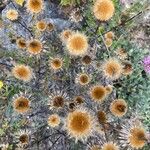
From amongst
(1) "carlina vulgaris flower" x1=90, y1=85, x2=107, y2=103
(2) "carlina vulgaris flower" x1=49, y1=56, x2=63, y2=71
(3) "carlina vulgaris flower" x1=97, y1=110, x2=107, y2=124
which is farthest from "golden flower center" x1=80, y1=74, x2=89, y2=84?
(3) "carlina vulgaris flower" x1=97, y1=110, x2=107, y2=124

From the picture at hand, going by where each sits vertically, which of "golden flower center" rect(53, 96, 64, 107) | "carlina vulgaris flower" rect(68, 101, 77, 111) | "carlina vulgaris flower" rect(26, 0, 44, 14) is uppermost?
"carlina vulgaris flower" rect(26, 0, 44, 14)

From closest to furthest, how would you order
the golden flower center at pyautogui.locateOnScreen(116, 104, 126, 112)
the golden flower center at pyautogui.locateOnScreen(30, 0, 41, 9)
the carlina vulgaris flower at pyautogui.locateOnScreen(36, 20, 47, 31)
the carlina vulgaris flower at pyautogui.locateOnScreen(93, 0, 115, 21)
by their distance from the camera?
the golden flower center at pyautogui.locateOnScreen(116, 104, 126, 112) < the carlina vulgaris flower at pyautogui.locateOnScreen(93, 0, 115, 21) < the golden flower center at pyautogui.locateOnScreen(30, 0, 41, 9) < the carlina vulgaris flower at pyautogui.locateOnScreen(36, 20, 47, 31)

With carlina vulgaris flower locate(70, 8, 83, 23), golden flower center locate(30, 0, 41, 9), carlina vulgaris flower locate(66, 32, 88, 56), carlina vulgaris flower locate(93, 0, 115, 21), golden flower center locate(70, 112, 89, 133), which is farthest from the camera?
carlina vulgaris flower locate(70, 8, 83, 23)

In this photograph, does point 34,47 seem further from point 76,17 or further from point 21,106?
point 76,17

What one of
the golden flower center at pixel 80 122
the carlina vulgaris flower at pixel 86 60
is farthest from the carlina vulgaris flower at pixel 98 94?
the golden flower center at pixel 80 122

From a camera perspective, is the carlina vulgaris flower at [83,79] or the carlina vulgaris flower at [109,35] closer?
the carlina vulgaris flower at [83,79]

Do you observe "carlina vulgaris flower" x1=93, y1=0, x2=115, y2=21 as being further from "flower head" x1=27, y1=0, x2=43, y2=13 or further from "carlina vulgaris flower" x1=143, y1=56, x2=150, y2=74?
"carlina vulgaris flower" x1=143, y1=56, x2=150, y2=74

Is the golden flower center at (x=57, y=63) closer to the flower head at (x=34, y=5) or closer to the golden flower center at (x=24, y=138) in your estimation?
the flower head at (x=34, y=5)

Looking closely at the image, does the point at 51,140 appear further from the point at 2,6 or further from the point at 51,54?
the point at 2,6

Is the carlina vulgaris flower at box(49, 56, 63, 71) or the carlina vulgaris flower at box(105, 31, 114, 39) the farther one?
the carlina vulgaris flower at box(105, 31, 114, 39)
